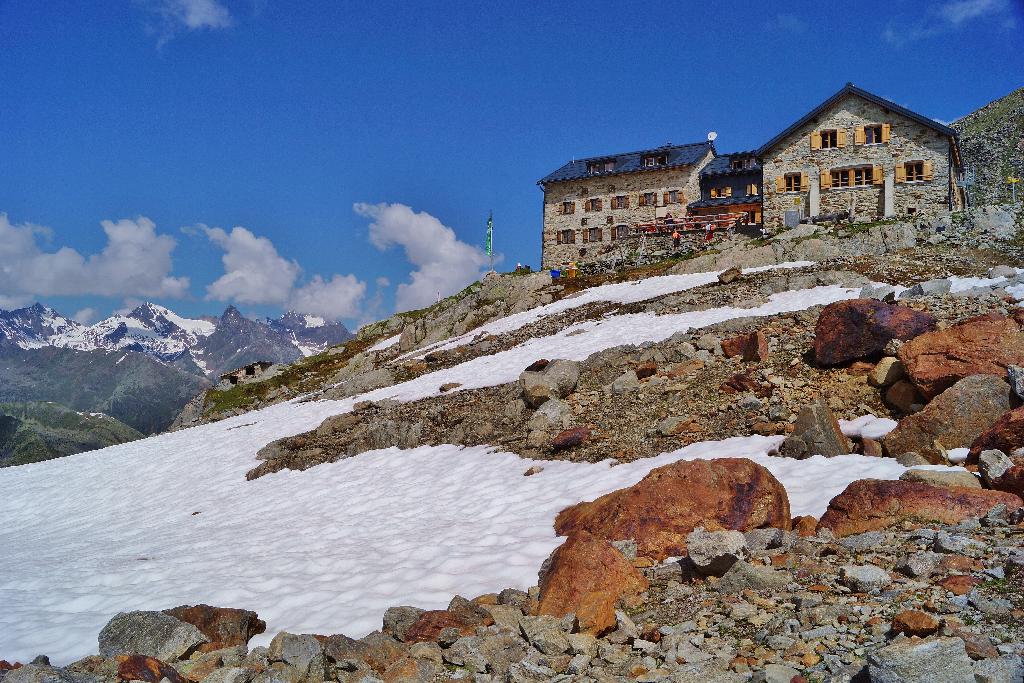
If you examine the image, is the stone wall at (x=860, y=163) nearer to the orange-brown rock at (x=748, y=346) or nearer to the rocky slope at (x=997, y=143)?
the orange-brown rock at (x=748, y=346)

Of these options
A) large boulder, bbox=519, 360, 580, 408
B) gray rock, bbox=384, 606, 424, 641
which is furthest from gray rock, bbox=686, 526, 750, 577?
large boulder, bbox=519, 360, 580, 408

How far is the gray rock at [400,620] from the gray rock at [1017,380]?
10229mm

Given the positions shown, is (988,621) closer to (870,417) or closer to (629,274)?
(870,417)

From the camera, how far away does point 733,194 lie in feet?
229

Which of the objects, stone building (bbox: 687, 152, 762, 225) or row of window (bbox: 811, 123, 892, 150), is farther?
stone building (bbox: 687, 152, 762, 225)

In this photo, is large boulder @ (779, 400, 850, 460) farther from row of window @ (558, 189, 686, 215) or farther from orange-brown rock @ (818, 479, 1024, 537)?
row of window @ (558, 189, 686, 215)

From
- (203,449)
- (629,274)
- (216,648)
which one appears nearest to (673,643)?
(216,648)

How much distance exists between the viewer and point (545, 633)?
5977mm

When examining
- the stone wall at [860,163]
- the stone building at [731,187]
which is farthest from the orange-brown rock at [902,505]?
the stone building at [731,187]

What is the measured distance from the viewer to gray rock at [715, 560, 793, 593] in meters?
6.00

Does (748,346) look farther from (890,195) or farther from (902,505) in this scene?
(890,195)

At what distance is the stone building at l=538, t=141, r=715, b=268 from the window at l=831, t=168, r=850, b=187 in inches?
782

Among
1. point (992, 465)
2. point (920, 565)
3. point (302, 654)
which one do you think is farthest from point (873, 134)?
point (302, 654)

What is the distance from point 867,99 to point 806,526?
55.2 metres
